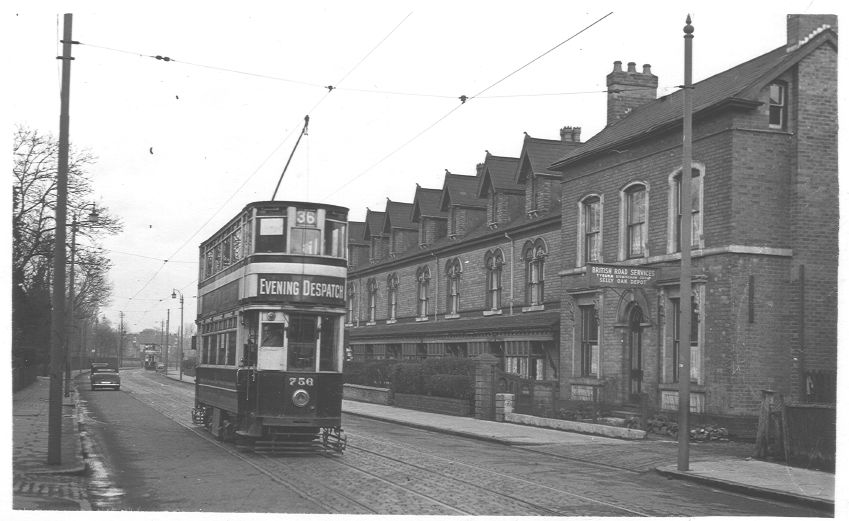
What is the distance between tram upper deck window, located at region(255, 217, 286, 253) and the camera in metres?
17.7

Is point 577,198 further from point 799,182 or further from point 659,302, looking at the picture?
point 799,182

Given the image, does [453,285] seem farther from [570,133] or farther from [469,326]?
[570,133]

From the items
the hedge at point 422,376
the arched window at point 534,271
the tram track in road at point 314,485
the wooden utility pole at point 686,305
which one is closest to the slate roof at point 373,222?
the hedge at point 422,376

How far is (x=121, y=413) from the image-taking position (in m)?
33.4

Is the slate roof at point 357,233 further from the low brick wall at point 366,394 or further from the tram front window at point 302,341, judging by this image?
the tram front window at point 302,341

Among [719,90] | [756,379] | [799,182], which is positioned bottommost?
[756,379]

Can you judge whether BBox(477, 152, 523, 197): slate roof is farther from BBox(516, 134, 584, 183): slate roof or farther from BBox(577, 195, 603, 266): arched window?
BBox(577, 195, 603, 266): arched window

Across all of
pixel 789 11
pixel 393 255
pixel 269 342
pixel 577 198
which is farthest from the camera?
pixel 393 255

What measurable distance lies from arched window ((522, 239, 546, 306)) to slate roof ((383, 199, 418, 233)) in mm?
17635

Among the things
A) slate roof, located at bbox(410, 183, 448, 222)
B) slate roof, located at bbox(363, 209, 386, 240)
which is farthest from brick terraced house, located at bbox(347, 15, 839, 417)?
slate roof, located at bbox(363, 209, 386, 240)

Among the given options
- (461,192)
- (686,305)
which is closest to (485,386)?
(686,305)

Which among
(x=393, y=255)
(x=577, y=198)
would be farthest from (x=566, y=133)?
(x=393, y=255)

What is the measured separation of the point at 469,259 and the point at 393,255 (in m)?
11.6

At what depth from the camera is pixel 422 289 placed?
4938 cm
